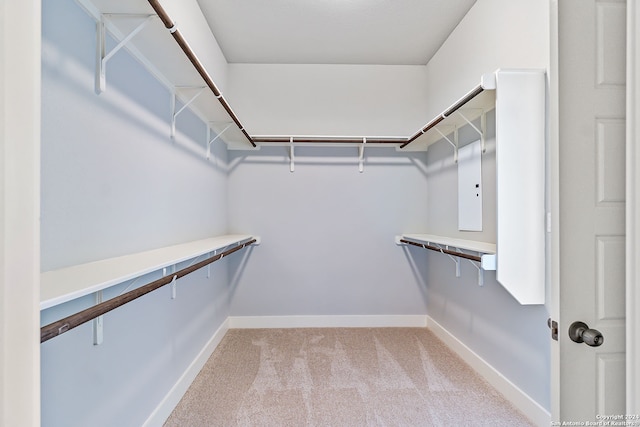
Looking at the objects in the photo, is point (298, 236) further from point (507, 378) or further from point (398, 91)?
point (507, 378)

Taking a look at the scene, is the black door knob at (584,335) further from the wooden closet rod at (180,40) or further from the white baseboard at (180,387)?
the white baseboard at (180,387)

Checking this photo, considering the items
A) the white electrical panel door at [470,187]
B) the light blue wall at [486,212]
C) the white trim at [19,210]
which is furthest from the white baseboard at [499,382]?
the white trim at [19,210]

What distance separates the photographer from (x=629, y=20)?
814mm

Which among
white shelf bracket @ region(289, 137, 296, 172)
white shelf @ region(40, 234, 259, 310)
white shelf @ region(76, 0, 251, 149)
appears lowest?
white shelf @ region(40, 234, 259, 310)

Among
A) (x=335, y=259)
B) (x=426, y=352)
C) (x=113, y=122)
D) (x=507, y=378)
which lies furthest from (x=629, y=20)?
(x=335, y=259)

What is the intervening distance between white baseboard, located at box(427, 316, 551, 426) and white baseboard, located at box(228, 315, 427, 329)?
1.30 feet

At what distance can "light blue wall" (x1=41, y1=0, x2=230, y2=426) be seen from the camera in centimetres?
105

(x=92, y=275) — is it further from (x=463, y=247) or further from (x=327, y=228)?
(x=327, y=228)

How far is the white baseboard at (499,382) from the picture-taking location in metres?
1.79

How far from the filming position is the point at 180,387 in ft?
6.68

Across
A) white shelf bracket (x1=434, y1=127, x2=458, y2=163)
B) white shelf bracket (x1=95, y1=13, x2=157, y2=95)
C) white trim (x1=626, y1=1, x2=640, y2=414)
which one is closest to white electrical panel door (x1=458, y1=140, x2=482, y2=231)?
white shelf bracket (x1=434, y1=127, x2=458, y2=163)

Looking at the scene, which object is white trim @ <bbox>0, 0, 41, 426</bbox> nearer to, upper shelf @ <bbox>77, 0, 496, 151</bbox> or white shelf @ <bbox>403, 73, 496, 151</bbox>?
upper shelf @ <bbox>77, 0, 496, 151</bbox>

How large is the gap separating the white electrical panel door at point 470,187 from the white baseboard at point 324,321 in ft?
3.96

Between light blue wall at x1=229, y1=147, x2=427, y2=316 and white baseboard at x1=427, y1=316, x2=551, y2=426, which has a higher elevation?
light blue wall at x1=229, y1=147, x2=427, y2=316
